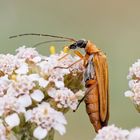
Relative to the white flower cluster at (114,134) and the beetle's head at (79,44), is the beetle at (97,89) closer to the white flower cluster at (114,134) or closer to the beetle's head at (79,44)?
the beetle's head at (79,44)

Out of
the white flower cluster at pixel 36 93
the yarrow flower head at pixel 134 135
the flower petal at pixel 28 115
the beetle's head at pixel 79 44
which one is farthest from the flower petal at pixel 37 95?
the beetle's head at pixel 79 44

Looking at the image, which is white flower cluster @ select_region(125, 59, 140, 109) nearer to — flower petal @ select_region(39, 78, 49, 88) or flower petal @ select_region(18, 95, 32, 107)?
→ flower petal @ select_region(39, 78, 49, 88)

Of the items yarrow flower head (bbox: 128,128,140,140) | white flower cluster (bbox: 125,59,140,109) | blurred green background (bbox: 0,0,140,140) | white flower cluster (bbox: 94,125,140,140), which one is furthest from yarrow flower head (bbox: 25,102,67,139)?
blurred green background (bbox: 0,0,140,140)

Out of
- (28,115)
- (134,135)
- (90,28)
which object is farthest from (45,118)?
(90,28)

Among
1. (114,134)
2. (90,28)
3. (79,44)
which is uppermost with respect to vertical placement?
(90,28)

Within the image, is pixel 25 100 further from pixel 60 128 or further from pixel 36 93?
pixel 60 128
